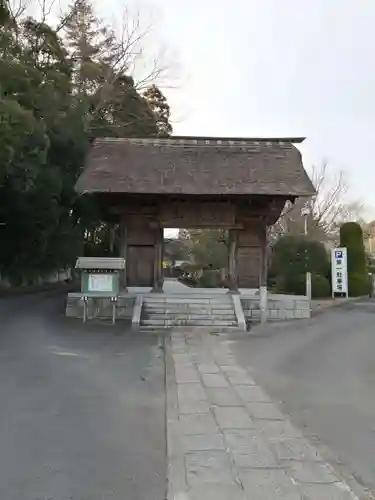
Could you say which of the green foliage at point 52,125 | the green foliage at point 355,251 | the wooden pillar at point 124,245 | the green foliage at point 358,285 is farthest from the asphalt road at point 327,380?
the green foliage at point 355,251

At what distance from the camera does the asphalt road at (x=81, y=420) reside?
3998 millimetres

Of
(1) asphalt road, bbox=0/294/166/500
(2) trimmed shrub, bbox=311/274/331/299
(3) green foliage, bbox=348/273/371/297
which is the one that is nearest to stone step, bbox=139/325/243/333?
(1) asphalt road, bbox=0/294/166/500

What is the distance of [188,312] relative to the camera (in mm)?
15672

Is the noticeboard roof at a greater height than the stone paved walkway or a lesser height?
greater

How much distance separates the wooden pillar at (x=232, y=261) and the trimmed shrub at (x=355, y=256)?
991 centimetres

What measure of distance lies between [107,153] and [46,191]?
127 inches

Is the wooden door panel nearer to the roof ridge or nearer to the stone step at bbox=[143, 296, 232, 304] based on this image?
the stone step at bbox=[143, 296, 232, 304]

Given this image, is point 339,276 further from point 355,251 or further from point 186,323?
point 186,323

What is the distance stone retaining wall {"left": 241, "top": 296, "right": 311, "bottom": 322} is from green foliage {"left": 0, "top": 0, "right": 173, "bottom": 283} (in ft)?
25.2

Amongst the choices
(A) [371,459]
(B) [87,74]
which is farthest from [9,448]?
(B) [87,74]

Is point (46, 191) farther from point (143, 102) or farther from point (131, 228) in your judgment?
point (143, 102)

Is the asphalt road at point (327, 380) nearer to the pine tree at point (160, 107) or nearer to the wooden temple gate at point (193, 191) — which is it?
the wooden temple gate at point (193, 191)

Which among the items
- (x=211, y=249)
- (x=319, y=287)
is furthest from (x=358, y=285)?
(x=211, y=249)

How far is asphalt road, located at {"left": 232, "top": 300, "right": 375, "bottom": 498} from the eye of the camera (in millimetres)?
5043
